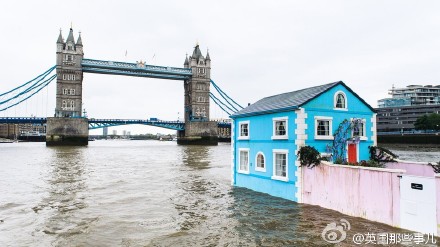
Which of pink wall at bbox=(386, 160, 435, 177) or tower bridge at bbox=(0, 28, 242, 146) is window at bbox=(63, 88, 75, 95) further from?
pink wall at bbox=(386, 160, 435, 177)

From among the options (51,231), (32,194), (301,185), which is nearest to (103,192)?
(32,194)

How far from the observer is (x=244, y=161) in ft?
59.1

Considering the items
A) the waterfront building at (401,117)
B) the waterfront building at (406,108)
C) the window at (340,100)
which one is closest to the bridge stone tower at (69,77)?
the window at (340,100)

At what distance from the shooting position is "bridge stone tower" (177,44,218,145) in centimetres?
10050

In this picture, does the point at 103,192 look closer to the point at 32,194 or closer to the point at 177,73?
the point at 32,194

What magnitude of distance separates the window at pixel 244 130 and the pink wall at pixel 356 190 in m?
5.08

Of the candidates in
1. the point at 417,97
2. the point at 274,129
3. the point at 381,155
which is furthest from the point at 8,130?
the point at 417,97

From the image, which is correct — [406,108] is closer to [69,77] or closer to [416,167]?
[69,77]

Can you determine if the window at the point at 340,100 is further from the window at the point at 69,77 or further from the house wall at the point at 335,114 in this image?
the window at the point at 69,77

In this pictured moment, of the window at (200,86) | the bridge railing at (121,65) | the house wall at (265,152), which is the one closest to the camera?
the house wall at (265,152)

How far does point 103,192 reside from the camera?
59.6 feet

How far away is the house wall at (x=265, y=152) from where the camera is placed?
14.0m

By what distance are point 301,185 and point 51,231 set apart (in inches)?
378

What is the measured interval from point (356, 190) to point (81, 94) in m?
91.2
